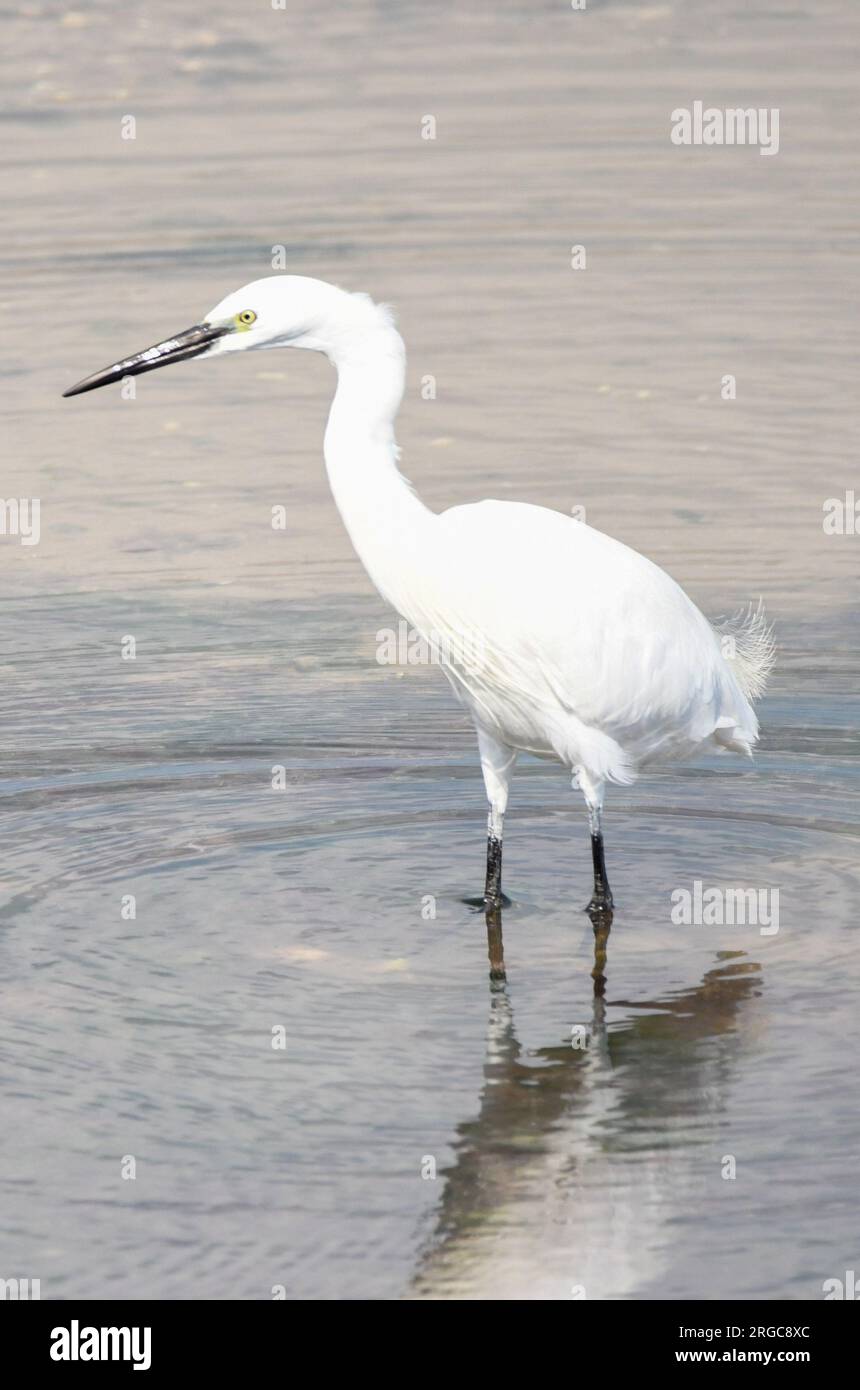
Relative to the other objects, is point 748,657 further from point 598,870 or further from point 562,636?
point 562,636

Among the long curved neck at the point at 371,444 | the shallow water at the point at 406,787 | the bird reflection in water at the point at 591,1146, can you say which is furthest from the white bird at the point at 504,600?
the bird reflection in water at the point at 591,1146

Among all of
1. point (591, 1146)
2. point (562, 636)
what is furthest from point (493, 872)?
point (591, 1146)

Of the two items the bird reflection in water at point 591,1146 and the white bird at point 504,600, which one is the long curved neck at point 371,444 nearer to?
the white bird at point 504,600

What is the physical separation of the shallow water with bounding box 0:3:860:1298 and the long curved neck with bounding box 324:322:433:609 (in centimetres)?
142

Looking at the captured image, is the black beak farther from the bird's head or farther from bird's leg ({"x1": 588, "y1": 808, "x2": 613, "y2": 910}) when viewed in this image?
bird's leg ({"x1": 588, "y1": 808, "x2": 613, "y2": 910})

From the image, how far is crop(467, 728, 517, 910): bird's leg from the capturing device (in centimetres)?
745

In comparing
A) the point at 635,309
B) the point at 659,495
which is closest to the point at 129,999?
Answer: the point at 659,495

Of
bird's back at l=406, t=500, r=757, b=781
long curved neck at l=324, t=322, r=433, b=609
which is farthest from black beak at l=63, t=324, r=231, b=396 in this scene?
bird's back at l=406, t=500, r=757, b=781

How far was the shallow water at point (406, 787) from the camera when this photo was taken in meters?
5.74

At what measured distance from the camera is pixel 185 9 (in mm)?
21797

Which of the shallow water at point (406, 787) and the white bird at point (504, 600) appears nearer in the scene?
the shallow water at point (406, 787)

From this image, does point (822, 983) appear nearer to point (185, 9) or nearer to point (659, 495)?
point (659, 495)

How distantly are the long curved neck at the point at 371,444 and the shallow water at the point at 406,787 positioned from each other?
1.42m

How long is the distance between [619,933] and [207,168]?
12.2 metres
